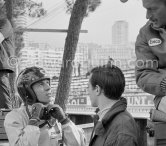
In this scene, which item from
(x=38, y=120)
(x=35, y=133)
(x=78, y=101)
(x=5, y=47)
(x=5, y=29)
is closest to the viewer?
(x=35, y=133)

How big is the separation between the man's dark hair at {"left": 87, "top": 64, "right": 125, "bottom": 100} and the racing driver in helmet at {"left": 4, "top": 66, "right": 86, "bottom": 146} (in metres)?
0.67

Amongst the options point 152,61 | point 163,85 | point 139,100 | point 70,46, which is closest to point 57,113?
point 152,61

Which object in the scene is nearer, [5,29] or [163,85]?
[163,85]

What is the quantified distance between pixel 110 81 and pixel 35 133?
0.82 metres

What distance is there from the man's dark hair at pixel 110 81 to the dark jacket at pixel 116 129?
2.8 inches

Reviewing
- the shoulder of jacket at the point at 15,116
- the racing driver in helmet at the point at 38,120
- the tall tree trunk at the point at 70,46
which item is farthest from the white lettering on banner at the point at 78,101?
the shoulder of jacket at the point at 15,116

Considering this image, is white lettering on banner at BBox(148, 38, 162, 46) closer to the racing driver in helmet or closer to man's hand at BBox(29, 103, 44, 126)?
the racing driver in helmet

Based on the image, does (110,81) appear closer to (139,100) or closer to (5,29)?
(5,29)

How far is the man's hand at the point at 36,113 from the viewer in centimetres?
282

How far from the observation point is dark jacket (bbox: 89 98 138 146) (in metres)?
2.11

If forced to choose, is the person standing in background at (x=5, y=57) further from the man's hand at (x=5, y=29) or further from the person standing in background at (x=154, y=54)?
the person standing in background at (x=154, y=54)

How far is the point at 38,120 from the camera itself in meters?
2.86

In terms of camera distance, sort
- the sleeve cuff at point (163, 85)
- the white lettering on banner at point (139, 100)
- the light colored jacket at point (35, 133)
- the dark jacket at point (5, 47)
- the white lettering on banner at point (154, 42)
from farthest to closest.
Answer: the white lettering on banner at point (139, 100) → the dark jacket at point (5, 47) → the light colored jacket at point (35, 133) → the white lettering on banner at point (154, 42) → the sleeve cuff at point (163, 85)

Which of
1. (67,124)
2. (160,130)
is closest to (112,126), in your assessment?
(160,130)
